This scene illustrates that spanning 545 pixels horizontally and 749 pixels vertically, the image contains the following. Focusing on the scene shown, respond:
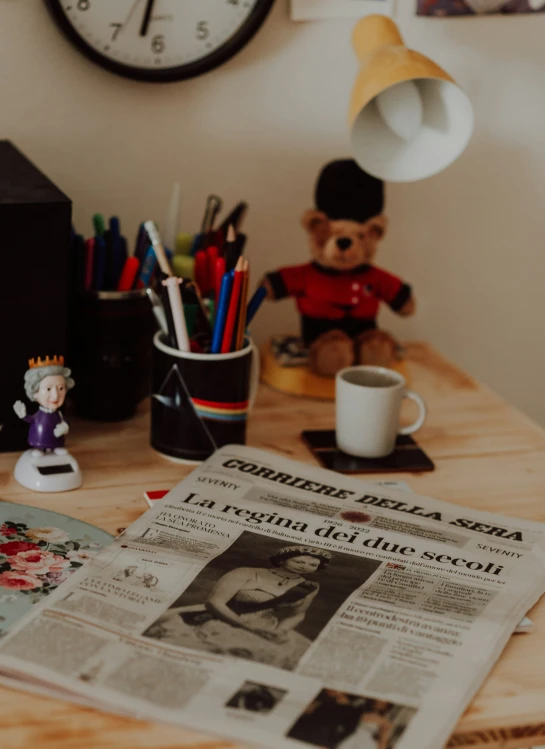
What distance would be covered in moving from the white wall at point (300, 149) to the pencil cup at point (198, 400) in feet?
1.02

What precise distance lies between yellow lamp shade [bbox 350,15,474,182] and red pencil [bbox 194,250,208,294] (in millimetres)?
185

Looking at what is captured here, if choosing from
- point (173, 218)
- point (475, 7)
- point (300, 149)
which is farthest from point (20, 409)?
point (475, 7)

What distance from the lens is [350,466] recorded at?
859mm

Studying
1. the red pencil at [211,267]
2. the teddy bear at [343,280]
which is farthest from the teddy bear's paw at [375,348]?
the red pencil at [211,267]

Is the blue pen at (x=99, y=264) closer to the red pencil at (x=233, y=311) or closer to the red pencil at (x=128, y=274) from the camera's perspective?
the red pencil at (x=128, y=274)

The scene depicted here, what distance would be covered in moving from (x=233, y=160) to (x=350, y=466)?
1.44 feet

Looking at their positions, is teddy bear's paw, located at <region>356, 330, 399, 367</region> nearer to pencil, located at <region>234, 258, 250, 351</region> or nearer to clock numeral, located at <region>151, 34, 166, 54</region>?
pencil, located at <region>234, 258, 250, 351</region>

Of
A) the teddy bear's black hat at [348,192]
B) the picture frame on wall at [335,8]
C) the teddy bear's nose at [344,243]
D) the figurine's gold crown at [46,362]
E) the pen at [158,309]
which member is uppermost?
the picture frame on wall at [335,8]

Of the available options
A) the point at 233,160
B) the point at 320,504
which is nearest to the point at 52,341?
the point at 320,504

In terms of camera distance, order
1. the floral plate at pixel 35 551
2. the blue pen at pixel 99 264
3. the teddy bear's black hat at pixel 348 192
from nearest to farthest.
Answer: the floral plate at pixel 35 551 → the blue pen at pixel 99 264 → the teddy bear's black hat at pixel 348 192

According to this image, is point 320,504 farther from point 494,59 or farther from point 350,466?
point 494,59

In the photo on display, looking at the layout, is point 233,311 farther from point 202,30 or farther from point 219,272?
point 202,30

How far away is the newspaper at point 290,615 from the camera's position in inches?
20.5

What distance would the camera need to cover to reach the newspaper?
52 cm
